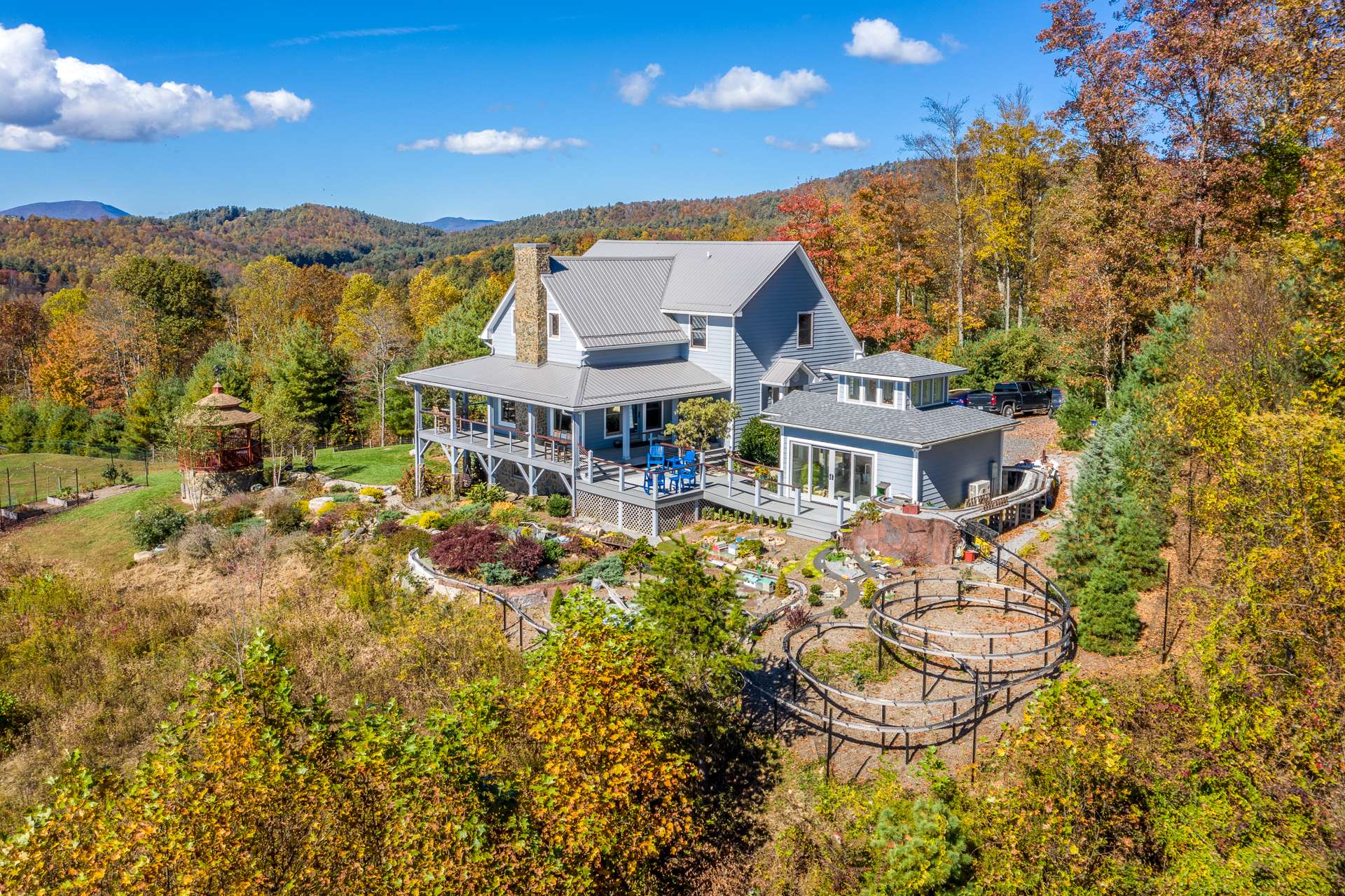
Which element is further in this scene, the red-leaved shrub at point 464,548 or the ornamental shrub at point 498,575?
the red-leaved shrub at point 464,548

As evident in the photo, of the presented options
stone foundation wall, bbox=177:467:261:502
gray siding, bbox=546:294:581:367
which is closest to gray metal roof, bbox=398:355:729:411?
gray siding, bbox=546:294:581:367

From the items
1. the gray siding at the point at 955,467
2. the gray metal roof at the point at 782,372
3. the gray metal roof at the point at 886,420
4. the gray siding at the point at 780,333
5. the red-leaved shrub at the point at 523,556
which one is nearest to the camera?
the red-leaved shrub at the point at 523,556

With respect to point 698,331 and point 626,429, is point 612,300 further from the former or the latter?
point 626,429

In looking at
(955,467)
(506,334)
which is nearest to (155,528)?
(506,334)

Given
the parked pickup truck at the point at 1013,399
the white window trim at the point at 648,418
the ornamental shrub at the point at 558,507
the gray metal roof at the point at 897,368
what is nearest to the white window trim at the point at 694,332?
the white window trim at the point at 648,418

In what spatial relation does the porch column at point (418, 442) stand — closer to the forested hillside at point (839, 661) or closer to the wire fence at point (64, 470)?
the forested hillside at point (839, 661)
